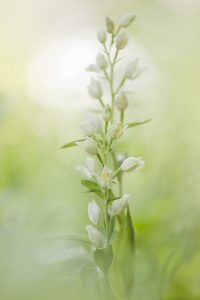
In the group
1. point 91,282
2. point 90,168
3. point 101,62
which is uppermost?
point 101,62

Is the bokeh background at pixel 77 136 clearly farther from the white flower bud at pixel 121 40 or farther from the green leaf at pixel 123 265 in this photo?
the white flower bud at pixel 121 40

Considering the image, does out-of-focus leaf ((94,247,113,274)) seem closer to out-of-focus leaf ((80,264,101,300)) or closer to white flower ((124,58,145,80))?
out-of-focus leaf ((80,264,101,300))

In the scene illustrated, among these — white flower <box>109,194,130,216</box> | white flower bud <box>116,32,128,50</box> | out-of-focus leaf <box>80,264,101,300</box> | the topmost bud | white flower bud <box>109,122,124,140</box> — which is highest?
the topmost bud

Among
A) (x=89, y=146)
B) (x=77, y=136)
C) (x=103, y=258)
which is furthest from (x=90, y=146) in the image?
(x=77, y=136)

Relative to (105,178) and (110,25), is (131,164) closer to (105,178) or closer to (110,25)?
(105,178)

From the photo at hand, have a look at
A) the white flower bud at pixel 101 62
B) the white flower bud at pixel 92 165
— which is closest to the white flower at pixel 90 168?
the white flower bud at pixel 92 165

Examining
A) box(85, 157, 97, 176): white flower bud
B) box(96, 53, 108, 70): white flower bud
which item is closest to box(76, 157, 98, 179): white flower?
box(85, 157, 97, 176): white flower bud

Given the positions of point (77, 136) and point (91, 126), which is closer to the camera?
point (91, 126)
